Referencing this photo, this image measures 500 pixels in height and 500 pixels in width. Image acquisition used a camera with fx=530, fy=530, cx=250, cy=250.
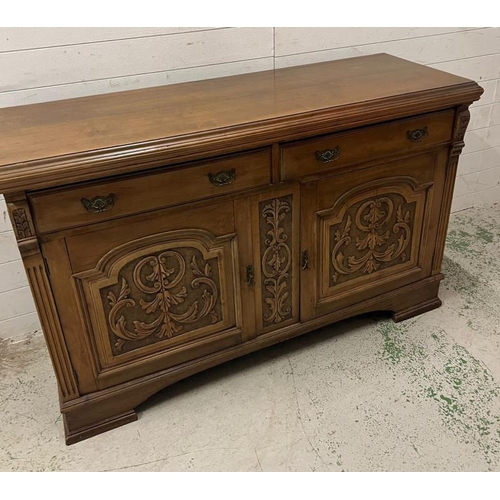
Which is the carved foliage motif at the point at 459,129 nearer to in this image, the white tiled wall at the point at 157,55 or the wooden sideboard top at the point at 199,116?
the wooden sideboard top at the point at 199,116

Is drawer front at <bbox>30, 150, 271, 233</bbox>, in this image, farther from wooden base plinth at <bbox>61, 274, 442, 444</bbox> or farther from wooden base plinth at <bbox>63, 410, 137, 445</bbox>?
wooden base plinth at <bbox>63, 410, 137, 445</bbox>

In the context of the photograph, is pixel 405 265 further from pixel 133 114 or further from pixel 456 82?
pixel 133 114

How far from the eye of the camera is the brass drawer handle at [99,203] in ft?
4.43

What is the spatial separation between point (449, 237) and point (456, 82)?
108 centimetres

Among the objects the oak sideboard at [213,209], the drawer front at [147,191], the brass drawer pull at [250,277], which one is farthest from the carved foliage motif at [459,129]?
the brass drawer pull at [250,277]

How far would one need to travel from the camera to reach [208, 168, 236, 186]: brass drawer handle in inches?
57.7

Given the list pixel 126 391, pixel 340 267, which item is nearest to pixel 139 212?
pixel 126 391

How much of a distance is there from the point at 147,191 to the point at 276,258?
0.50 meters

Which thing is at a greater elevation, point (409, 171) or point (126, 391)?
point (409, 171)

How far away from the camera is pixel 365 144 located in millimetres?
1630

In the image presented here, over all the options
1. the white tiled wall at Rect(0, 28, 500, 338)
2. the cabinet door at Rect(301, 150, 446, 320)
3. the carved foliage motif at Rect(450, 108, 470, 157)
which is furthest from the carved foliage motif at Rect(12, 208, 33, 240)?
the carved foliage motif at Rect(450, 108, 470, 157)

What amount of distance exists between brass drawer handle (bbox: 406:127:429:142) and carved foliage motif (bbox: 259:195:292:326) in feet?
1.46

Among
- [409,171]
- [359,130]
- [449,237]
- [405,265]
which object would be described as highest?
[359,130]

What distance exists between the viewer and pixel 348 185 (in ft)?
5.55
